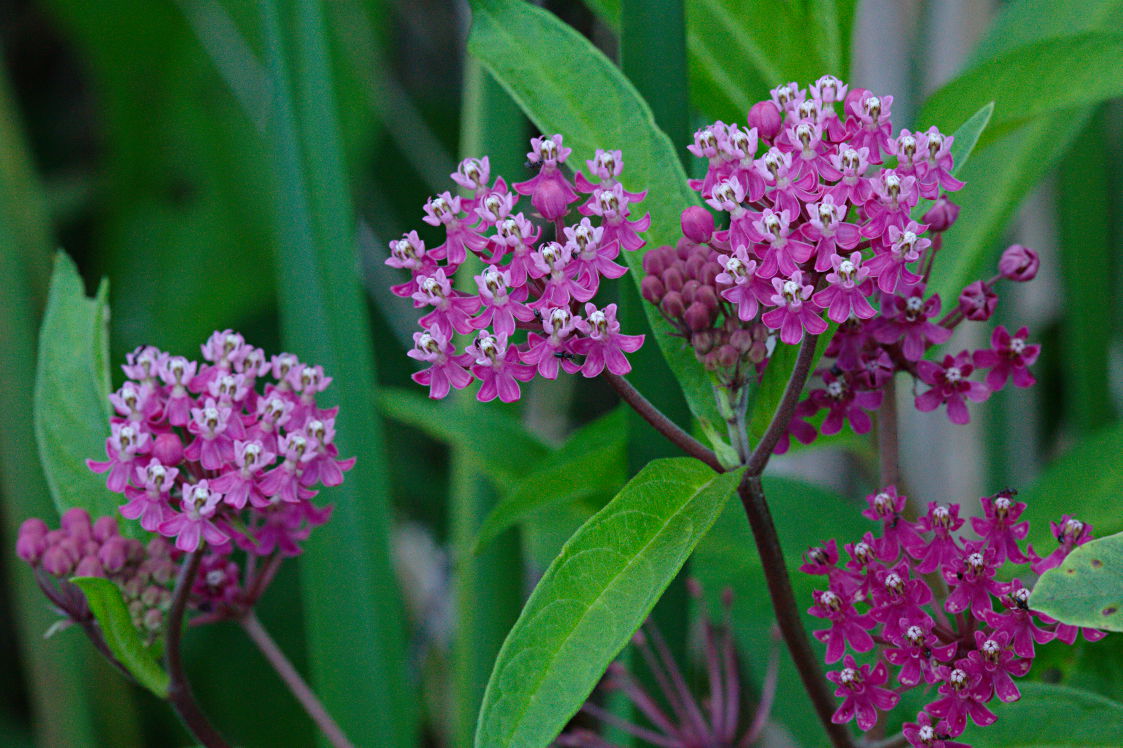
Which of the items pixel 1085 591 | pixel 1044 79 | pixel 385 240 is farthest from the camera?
pixel 385 240

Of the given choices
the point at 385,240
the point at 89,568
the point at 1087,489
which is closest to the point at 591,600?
the point at 89,568

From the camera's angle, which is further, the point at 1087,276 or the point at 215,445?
the point at 1087,276

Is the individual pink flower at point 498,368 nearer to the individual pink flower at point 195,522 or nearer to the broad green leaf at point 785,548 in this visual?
the individual pink flower at point 195,522

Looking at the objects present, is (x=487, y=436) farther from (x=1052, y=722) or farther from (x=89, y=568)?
(x=1052, y=722)

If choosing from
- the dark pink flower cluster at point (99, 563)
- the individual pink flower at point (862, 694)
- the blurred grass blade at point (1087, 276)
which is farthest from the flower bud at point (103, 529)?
the blurred grass blade at point (1087, 276)

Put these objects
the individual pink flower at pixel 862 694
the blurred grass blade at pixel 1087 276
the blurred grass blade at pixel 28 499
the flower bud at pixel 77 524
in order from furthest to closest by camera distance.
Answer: the blurred grass blade at pixel 28 499, the blurred grass blade at pixel 1087 276, the flower bud at pixel 77 524, the individual pink flower at pixel 862 694
